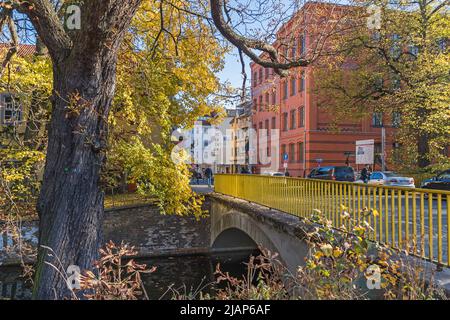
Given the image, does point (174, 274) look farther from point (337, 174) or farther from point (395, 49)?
point (395, 49)

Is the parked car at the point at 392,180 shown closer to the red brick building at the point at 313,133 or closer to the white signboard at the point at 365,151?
the white signboard at the point at 365,151

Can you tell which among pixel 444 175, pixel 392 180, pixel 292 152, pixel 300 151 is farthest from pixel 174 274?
pixel 292 152

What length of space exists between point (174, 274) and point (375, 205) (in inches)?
421

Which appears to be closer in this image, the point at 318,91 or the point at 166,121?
the point at 166,121

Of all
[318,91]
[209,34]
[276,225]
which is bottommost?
[276,225]

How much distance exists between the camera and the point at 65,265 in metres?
3.79

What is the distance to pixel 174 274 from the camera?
13945mm

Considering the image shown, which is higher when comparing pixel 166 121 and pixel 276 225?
pixel 166 121

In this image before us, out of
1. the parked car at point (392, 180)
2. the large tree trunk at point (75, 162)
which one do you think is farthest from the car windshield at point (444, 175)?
the large tree trunk at point (75, 162)

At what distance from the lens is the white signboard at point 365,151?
20.7 meters
